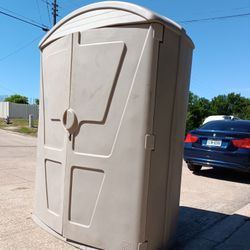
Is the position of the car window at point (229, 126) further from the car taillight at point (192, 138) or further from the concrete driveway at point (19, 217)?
the concrete driveway at point (19, 217)

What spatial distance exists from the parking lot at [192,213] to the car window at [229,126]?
120cm

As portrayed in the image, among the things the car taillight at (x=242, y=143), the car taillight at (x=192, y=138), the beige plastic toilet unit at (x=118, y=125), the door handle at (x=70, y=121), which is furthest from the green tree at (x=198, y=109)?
the door handle at (x=70, y=121)

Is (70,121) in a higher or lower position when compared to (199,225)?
higher

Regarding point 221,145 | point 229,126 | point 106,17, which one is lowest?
point 221,145

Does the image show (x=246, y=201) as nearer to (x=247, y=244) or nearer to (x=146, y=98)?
(x=247, y=244)

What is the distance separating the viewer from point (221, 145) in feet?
23.4

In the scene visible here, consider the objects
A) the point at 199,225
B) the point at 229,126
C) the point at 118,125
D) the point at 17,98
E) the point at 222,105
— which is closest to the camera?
the point at 118,125

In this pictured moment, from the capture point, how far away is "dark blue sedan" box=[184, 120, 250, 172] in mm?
6871

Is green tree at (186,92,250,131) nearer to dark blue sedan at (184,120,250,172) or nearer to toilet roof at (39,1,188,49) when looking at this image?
dark blue sedan at (184,120,250,172)

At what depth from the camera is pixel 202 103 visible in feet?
268

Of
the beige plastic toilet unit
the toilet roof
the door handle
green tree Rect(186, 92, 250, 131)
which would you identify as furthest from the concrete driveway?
green tree Rect(186, 92, 250, 131)

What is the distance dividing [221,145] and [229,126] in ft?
2.39

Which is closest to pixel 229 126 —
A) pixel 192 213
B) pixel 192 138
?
pixel 192 138

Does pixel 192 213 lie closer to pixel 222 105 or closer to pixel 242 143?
pixel 242 143
